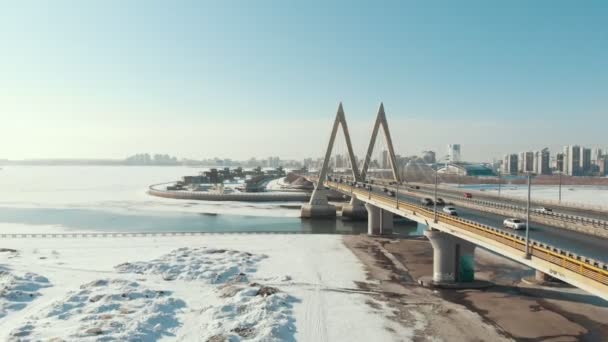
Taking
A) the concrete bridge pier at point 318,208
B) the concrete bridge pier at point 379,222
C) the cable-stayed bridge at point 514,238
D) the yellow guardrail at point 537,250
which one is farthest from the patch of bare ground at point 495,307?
the concrete bridge pier at point 318,208

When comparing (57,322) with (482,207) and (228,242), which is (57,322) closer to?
(228,242)

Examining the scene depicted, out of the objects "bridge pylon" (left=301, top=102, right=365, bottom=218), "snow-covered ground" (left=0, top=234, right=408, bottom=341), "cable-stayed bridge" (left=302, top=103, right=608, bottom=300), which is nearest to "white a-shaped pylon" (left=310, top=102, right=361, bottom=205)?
"bridge pylon" (left=301, top=102, right=365, bottom=218)

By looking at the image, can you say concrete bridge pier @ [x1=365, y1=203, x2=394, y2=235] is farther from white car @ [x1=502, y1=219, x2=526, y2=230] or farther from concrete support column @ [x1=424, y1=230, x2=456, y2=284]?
white car @ [x1=502, y1=219, x2=526, y2=230]

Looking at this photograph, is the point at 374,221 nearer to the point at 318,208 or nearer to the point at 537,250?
the point at 318,208

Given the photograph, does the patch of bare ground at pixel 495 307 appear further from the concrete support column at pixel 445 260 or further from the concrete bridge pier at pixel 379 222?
the concrete bridge pier at pixel 379 222

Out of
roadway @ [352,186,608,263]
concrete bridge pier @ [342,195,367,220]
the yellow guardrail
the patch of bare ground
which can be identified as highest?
the yellow guardrail

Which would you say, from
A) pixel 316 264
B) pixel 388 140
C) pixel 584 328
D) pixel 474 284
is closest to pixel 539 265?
pixel 584 328
